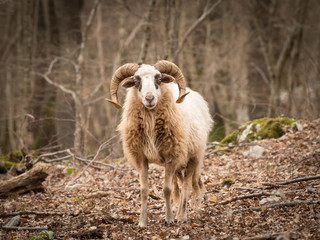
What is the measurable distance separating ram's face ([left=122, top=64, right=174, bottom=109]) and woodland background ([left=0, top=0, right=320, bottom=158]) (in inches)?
177

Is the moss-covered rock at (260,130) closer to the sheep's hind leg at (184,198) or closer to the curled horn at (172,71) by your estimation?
the sheep's hind leg at (184,198)

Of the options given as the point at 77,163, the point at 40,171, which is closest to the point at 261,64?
the point at 77,163

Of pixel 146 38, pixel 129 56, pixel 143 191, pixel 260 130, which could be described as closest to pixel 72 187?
pixel 143 191

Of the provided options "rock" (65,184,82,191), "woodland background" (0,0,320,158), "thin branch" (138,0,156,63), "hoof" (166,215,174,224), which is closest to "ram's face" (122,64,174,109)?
"hoof" (166,215,174,224)

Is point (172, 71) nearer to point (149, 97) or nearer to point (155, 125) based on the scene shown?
point (149, 97)

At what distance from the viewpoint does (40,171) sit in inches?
308

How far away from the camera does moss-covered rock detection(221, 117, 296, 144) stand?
1115cm

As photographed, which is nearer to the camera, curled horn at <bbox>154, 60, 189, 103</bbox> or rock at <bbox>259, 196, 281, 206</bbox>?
rock at <bbox>259, 196, 281, 206</bbox>

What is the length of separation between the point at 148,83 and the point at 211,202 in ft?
9.16

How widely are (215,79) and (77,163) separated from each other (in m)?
14.3

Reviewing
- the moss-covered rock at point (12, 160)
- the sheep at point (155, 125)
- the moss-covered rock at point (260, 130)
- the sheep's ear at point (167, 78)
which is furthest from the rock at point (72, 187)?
the moss-covered rock at point (260, 130)

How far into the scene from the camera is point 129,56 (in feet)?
46.6

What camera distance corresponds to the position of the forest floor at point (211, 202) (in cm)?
521

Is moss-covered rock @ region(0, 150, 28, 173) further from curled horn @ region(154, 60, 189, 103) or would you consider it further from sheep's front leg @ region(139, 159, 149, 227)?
curled horn @ region(154, 60, 189, 103)
